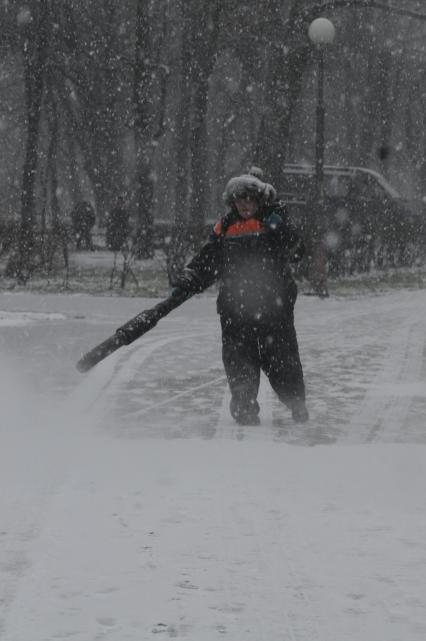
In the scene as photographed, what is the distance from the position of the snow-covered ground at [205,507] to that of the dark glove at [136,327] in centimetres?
59

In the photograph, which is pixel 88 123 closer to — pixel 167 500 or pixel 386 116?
pixel 386 116

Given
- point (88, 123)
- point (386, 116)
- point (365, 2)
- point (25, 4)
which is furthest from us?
point (386, 116)

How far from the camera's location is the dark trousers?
296 inches

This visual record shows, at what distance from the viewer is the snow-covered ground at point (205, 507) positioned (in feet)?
12.9

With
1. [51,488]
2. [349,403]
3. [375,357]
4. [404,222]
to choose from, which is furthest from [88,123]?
[51,488]

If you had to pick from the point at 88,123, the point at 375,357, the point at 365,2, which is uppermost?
the point at 365,2

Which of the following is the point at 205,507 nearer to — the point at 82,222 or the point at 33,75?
the point at 33,75

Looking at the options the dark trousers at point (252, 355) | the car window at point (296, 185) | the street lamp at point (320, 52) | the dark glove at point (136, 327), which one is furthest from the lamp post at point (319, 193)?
the dark glove at point (136, 327)

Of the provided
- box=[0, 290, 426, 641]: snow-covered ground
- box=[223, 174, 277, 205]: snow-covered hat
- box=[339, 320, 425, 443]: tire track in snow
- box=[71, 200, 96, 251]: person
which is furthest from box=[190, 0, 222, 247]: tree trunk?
box=[223, 174, 277, 205]: snow-covered hat

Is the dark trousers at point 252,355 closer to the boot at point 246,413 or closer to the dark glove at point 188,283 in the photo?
the boot at point 246,413

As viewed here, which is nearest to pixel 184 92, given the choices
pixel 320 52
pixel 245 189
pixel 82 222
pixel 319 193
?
pixel 82 222

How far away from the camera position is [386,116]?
151 ft

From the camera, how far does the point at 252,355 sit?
7578mm

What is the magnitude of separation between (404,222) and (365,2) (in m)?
5.38
